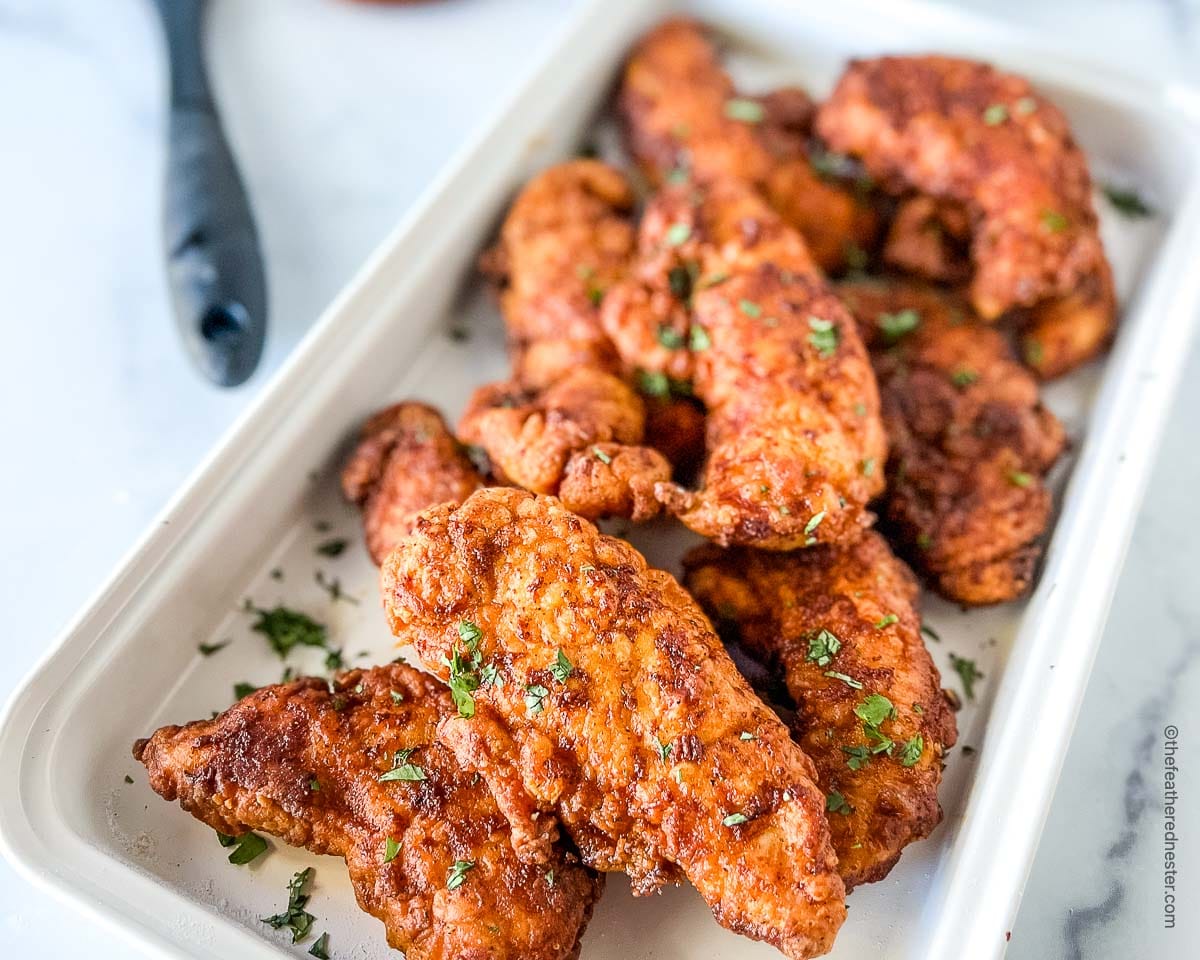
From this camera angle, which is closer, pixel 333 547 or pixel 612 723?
pixel 612 723

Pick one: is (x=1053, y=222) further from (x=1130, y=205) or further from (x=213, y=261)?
(x=213, y=261)

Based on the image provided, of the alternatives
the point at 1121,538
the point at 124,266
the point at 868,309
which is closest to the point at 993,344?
the point at 868,309

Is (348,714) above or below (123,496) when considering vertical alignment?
above

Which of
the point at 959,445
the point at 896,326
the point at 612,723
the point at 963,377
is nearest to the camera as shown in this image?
the point at 612,723

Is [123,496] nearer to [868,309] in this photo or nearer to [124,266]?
[124,266]

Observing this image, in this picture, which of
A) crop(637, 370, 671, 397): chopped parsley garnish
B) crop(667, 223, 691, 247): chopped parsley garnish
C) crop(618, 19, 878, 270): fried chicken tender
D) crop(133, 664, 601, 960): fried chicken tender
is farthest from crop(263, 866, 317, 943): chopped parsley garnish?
crop(618, 19, 878, 270): fried chicken tender

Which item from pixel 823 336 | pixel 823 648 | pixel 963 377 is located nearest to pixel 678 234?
pixel 823 336

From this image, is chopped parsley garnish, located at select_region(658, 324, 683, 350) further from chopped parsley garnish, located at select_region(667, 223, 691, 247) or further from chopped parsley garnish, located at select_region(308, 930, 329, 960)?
chopped parsley garnish, located at select_region(308, 930, 329, 960)
